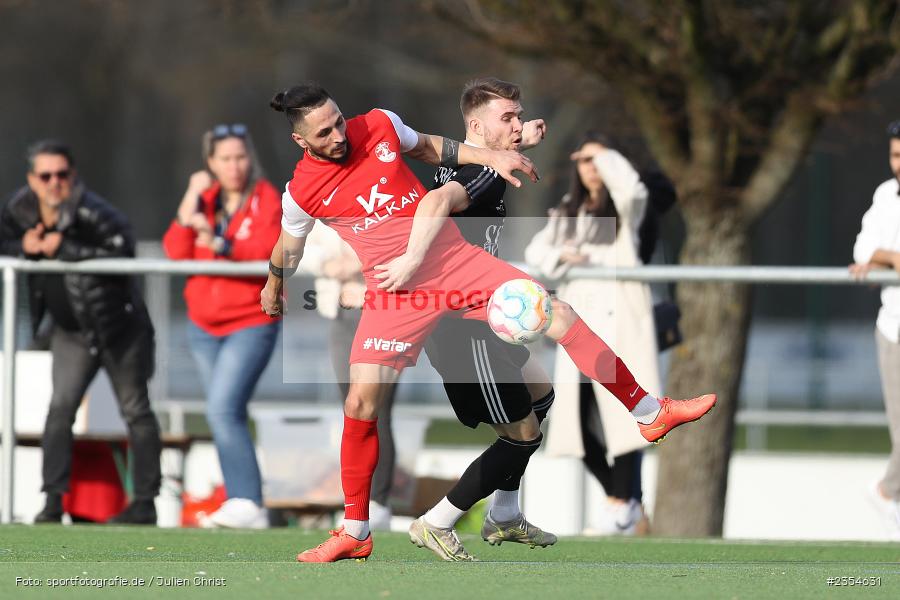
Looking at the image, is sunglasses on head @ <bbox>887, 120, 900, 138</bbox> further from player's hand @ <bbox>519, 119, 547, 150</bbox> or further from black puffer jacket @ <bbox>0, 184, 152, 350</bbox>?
black puffer jacket @ <bbox>0, 184, 152, 350</bbox>

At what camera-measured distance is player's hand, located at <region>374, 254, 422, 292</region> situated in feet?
20.4

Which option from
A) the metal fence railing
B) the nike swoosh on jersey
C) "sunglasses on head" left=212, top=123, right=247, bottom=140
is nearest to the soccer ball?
the nike swoosh on jersey

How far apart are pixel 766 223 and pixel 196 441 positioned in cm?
964

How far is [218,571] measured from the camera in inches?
234

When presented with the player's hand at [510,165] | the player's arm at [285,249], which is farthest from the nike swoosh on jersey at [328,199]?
the player's hand at [510,165]

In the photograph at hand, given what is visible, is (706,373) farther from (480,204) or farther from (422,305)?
(422,305)

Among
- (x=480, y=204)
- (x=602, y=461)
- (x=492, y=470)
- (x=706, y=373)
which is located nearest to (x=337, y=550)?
(x=492, y=470)

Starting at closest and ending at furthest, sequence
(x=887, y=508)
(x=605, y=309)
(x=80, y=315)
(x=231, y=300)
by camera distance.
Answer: (x=887, y=508) < (x=605, y=309) < (x=231, y=300) < (x=80, y=315)

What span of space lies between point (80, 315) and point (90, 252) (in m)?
0.34

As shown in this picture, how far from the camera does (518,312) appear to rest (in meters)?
6.25

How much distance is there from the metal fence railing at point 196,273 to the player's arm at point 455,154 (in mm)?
2114

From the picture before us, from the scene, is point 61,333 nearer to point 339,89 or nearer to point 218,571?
point 218,571

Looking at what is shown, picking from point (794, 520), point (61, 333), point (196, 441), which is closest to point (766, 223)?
point (794, 520)

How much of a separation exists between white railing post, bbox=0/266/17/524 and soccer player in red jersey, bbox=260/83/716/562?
300 centimetres
